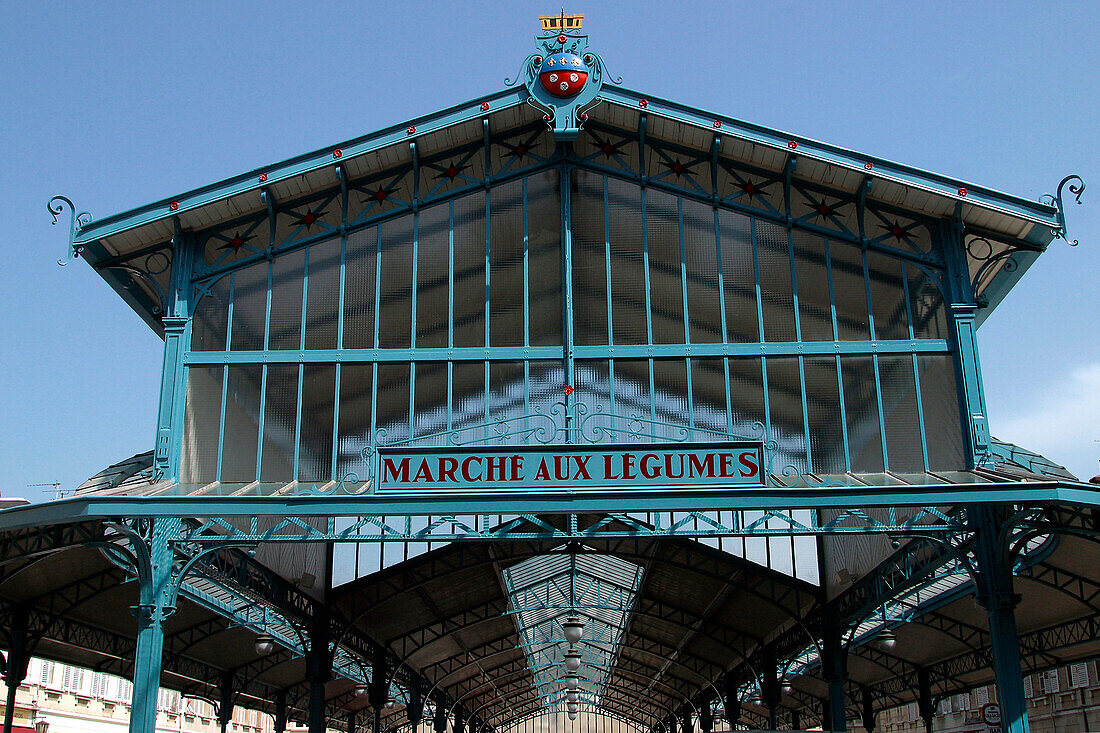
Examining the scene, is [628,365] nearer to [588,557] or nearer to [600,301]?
[600,301]

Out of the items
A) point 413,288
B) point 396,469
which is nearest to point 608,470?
point 396,469

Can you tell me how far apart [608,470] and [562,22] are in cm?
808

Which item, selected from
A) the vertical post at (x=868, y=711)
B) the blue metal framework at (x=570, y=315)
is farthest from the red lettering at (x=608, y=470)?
the vertical post at (x=868, y=711)

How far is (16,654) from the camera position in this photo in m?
22.7

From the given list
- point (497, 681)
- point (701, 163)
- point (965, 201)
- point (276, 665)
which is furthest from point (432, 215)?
point (497, 681)

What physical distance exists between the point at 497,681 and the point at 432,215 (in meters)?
35.0

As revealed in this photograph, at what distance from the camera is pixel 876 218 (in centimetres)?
1803

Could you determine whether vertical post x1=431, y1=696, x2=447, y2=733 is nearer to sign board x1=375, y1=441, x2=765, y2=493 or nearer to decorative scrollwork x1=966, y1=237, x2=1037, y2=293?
sign board x1=375, y1=441, x2=765, y2=493

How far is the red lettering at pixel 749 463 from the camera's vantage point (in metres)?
14.4

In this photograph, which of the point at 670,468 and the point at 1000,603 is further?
the point at 1000,603

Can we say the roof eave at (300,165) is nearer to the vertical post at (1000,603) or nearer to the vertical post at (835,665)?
the vertical post at (1000,603)

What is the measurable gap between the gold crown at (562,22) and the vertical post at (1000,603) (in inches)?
403

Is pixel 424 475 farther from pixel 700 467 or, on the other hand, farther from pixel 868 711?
pixel 868 711

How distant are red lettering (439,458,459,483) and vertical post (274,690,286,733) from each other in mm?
25216
